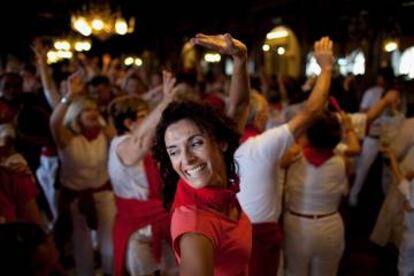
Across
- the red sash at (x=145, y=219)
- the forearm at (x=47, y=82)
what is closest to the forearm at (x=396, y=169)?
the red sash at (x=145, y=219)

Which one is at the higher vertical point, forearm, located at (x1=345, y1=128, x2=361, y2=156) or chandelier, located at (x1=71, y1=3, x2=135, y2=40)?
chandelier, located at (x1=71, y1=3, x2=135, y2=40)

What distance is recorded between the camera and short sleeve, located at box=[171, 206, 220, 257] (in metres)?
1.34

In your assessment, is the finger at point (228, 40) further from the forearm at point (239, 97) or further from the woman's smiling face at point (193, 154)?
the woman's smiling face at point (193, 154)

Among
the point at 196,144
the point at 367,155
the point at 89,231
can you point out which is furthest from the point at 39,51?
the point at 367,155

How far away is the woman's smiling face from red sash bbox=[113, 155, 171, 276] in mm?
1216

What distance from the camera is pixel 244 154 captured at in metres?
2.38

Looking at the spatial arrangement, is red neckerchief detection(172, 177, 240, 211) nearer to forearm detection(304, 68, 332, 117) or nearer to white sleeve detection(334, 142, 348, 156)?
forearm detection(304, 68, 332, 117)

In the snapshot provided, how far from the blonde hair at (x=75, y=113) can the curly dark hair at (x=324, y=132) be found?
1.69m

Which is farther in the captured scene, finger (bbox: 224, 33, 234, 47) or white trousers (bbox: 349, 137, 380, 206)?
white trousers (bbox: 349, 137, 380, 206)

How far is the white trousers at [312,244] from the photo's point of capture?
2650mm

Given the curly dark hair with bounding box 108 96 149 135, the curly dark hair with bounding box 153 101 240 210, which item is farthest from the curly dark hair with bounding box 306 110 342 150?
the curly dark hair with bounding box 108 96 149 135

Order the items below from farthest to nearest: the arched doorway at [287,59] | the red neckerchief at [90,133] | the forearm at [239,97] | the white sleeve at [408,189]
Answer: the arched doorway at [287,59], the red neckerchief at [90,133], the white sleeve at [408,189], the forearm at [239,97]

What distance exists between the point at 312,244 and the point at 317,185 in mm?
335

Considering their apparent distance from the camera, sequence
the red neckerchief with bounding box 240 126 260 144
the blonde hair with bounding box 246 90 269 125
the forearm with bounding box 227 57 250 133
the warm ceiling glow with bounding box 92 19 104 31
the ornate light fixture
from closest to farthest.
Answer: the forearm with bounding box 227 57 250 133, the red neckerchief with bounding box 240 126 260 144, the blonde hair with bounding box 246 90 269 125, the warm ceiling glow with bounding box 92 19 104 31, the ornate light fixture
